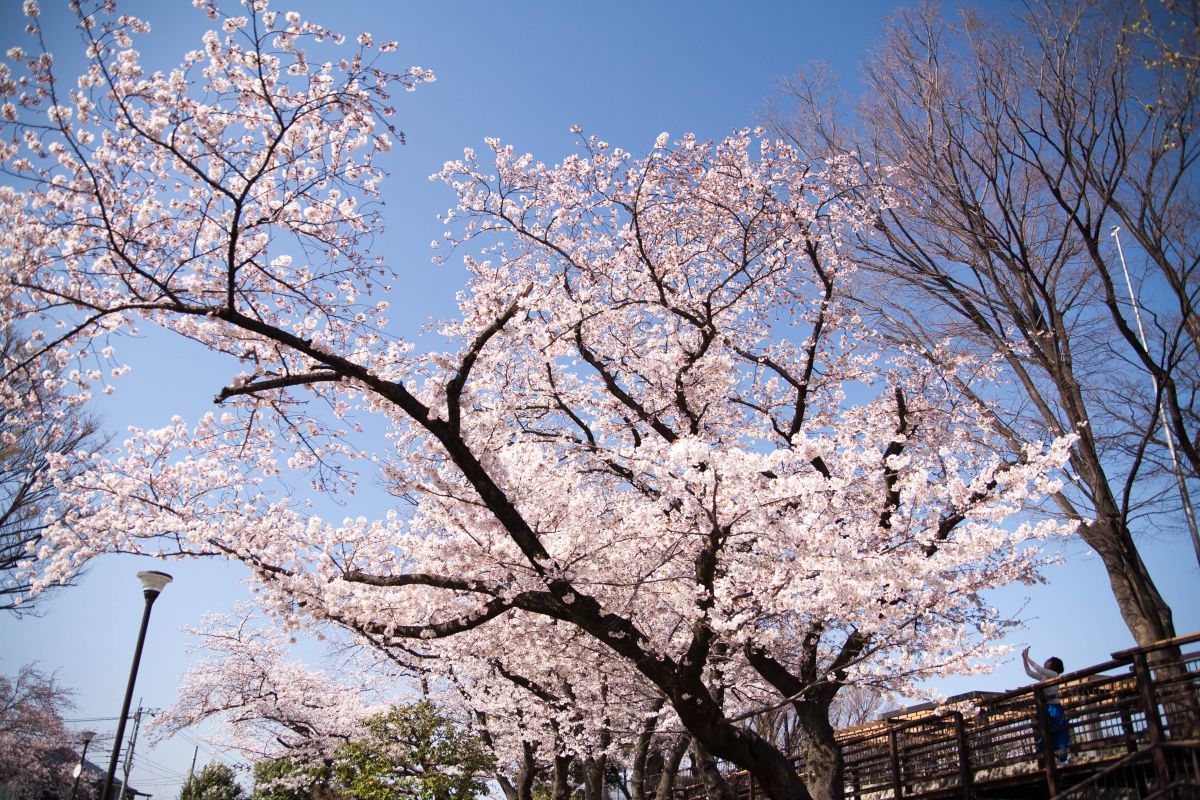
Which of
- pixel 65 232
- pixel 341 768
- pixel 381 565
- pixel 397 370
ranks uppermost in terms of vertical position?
pixel 65 232

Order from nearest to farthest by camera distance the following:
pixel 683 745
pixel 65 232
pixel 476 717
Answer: pixel 65 232 → pixel 683 745 → pixel 476 717

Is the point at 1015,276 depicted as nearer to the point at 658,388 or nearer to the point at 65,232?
the point at 658,388

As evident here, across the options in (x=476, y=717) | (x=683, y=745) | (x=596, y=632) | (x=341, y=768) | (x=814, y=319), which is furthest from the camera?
(x=476, y=717)

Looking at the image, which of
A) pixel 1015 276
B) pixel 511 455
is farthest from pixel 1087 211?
pixel 511 455

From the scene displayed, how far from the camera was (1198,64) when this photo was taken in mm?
5453

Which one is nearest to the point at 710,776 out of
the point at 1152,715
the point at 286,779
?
the point at 1152,715

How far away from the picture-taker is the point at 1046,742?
8094mm

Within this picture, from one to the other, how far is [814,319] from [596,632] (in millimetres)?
6429

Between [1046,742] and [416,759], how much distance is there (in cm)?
970

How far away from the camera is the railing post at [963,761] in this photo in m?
9.50

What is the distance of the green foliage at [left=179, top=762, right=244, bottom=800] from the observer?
85.4 feet

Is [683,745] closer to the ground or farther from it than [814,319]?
closer to the ground

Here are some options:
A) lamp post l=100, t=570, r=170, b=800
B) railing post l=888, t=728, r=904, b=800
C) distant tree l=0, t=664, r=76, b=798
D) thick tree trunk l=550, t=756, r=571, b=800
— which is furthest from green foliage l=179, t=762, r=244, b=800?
railing post l=888, t=728, r=904, b=800

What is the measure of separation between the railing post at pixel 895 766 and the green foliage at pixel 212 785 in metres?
24.9
